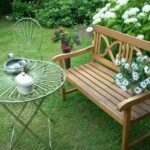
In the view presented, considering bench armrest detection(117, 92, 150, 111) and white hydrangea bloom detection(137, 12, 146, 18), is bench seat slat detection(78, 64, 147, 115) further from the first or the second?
white hydrangea bloom detection(137, 12, 146, 18)

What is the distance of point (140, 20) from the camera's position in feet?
12.0

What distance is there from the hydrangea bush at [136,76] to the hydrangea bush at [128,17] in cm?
83

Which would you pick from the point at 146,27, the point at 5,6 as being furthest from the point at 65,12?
the point at 146,27

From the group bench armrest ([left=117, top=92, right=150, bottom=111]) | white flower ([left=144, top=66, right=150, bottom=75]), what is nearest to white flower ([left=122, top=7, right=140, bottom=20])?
white flower ([left=144, top=66, right=150, bottom=75])

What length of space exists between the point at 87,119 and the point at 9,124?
3.11ft

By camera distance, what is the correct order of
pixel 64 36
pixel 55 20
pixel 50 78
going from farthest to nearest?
pixel 55 20 → pixel 64 36 → pixel 50 78

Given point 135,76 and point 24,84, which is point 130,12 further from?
point 24,84

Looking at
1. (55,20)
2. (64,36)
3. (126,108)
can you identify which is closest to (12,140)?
(126,108)

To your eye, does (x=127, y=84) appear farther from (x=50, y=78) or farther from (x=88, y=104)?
(x=88, y=104)

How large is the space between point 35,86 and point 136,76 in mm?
997

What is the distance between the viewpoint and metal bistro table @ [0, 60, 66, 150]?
8.49 ft

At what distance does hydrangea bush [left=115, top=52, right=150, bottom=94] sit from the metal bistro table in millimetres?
634

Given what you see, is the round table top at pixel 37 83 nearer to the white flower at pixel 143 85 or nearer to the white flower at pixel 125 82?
the white flower at pixel 125 82

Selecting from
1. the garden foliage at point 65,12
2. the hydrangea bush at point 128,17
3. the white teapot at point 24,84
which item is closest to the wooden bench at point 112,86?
the hydrangea bush at point 128,17
